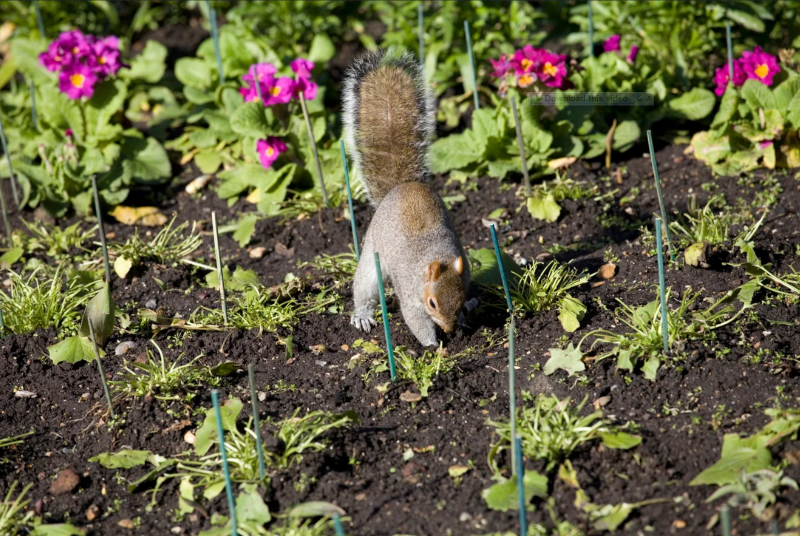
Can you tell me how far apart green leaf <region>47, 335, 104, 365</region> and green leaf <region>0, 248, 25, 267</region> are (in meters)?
1.22

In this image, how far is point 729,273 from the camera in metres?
3.77

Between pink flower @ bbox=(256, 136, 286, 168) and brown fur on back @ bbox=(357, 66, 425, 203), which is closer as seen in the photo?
brown fur on back @ bbox=(357, 66, 425, 203)

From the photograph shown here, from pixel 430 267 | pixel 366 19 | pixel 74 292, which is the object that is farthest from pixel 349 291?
pixel 366 19

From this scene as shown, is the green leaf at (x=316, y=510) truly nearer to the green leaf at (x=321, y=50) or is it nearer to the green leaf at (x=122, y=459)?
the green leaf at (x=122, y=459)

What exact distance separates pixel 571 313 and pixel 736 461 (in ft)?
3.36

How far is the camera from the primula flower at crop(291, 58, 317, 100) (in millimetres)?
4840

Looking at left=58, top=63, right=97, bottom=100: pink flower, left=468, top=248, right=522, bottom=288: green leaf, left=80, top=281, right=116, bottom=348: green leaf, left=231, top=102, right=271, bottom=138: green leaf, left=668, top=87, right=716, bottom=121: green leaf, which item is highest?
left=58, top=63, right=97, bottom=100: pink flower

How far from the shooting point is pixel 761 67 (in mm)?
4699

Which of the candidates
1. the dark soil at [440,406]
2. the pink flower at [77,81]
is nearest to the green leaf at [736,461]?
the dark soil at [440,406]

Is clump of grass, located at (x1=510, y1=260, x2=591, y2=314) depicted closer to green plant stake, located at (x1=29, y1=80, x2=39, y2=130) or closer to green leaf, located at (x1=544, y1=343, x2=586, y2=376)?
green leaf, located at (x1=544, y1=343, x2=586, y2=376)

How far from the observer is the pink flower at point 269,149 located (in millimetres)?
4922

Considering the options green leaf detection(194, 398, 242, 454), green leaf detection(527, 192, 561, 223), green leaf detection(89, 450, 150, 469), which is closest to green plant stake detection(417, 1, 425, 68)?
green leaf detection(527, 192, 561, 223)

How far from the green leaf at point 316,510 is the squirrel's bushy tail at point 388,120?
178 cm

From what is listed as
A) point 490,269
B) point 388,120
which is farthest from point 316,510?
point 388,120
